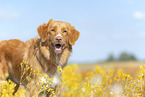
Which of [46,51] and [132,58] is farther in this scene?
[132,58]

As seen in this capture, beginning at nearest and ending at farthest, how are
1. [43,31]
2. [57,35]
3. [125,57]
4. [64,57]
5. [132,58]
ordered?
[57,35] < [43,31] < [64,57] < [132,58] < [125,57]

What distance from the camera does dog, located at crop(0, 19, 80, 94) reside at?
5.93 m

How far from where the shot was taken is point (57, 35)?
5785 millimetres

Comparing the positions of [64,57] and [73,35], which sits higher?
[73,35]

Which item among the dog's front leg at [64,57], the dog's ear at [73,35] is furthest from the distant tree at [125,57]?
the dog's front leg at [64,57]

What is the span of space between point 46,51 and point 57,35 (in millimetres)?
606

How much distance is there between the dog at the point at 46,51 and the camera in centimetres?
593

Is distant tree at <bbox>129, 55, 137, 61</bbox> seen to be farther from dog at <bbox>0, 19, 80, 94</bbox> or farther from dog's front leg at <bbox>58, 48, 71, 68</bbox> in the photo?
dog's front leg at <bbox>58, 48, 71, 68</bbox>

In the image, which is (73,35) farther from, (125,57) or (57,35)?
(125,57)

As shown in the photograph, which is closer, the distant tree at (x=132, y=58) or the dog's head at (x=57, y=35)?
the dog's head at (x=57, y=35)

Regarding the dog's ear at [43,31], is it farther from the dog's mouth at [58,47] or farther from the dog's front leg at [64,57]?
the dog's front leg at [64,57]

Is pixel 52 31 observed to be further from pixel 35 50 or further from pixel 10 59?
pixel 10 59

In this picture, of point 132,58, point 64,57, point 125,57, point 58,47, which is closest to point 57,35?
point 58,47

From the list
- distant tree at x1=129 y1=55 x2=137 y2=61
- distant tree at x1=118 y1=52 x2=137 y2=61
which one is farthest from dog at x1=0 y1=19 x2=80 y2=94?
distant tree at x1=118 y1=52 x2=137 y2=61
